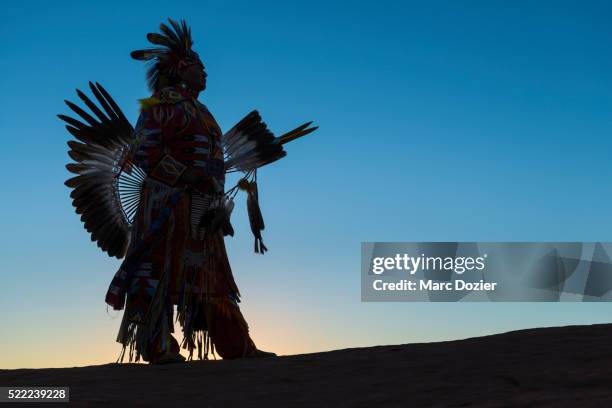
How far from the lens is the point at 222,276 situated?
6.45 meters

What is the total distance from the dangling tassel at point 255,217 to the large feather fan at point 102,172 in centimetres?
98

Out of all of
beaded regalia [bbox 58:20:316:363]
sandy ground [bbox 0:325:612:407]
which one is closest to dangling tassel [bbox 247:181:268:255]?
beaded regalia [bbox 58:20:316:363]

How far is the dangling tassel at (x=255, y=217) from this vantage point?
6.76m

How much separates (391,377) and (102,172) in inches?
145

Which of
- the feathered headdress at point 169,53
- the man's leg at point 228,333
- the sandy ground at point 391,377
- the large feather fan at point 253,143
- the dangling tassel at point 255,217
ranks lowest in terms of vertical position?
the sandy ground at point 391,377

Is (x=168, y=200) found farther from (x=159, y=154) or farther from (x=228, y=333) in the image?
(x=228, y=333)

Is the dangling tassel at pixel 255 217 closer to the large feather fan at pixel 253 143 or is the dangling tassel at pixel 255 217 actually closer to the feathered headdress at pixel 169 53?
the large feather fan at pixel 253 143

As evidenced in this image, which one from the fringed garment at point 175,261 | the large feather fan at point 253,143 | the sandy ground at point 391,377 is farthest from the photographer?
the large feather fan at point 253,143

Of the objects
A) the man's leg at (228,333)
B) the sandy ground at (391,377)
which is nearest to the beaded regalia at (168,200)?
the man's leg at (228,333)

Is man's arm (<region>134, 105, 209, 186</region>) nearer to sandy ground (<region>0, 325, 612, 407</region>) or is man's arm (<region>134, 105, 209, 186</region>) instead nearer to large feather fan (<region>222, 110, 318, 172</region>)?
large feather fan (<region>222, 110, 318, 172</region>)

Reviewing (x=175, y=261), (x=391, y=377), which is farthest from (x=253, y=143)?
(x=391, y=377)

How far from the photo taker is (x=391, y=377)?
4.29 m

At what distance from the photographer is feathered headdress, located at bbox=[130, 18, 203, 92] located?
6719 mm

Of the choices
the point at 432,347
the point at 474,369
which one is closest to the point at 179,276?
the point at 432,347
